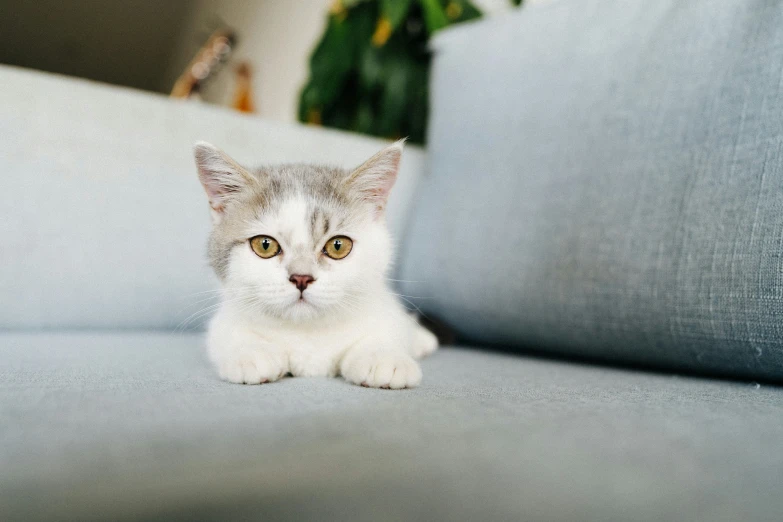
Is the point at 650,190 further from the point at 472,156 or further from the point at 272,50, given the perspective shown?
the point at 272,50

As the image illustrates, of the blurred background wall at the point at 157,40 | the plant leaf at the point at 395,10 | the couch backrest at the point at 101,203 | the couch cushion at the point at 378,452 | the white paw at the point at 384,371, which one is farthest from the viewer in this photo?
the blurred background wall at the point at 157,40

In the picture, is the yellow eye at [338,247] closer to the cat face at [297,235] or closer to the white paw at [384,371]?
the cat face at [297,235]

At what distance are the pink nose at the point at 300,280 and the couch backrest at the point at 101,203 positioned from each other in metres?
0.56

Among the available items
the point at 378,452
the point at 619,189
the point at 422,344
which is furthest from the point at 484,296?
the point at 378,452

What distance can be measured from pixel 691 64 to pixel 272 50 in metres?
3.13

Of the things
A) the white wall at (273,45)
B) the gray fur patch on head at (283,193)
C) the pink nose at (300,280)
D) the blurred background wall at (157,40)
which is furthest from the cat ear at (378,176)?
the blurred background wall at (157,40)

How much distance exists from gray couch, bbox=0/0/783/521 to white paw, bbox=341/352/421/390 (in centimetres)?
3

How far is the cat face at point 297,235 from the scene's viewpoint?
2.93 ft

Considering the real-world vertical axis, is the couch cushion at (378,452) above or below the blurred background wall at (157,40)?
below

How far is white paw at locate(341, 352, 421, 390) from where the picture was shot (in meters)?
0.77

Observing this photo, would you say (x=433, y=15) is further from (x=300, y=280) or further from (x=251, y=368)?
(x=251, y=368)

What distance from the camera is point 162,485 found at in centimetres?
42

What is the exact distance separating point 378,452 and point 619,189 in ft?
2.61

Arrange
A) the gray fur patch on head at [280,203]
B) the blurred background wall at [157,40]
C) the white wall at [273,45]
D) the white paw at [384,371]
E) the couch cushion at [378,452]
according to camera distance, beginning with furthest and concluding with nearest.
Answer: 1. the blurred background wall at [157,40]
2. the white wall at [273,45]
3. the gray fur patch on head at [280,203]
4. the white paw at [384,371]
5. the couch cushion at [378,452]
